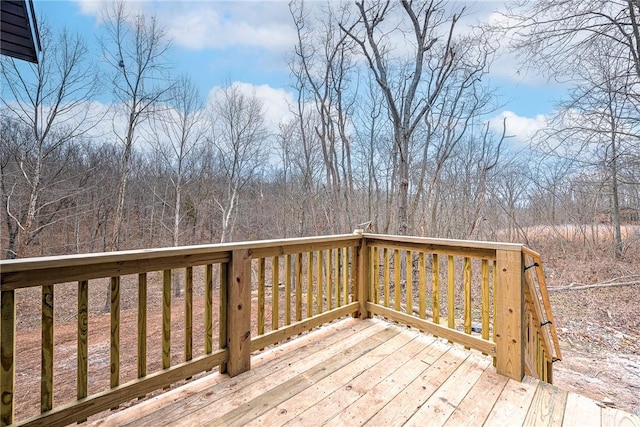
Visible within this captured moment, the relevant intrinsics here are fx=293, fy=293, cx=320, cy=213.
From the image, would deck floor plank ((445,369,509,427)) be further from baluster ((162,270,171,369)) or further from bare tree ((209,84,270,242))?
bare tree ((209,84,270,242))

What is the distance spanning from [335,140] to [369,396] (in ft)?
27.8

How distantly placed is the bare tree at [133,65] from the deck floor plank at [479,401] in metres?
10.6

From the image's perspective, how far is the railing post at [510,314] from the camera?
208 cm

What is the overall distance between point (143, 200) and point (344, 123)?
10307 mm

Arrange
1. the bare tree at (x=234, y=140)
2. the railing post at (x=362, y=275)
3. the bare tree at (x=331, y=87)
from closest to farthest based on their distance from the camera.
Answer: the railing post at (x=362, y=275) < the bare tree at (x=331, y=87) < the bare tree at (x=234, y=140)

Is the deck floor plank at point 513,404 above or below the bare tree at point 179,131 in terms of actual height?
below

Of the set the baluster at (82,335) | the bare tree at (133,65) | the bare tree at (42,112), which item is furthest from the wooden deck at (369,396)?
the bare tree at (133,65)

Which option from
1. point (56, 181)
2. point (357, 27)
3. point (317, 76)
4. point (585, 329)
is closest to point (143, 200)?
point (56, 181)

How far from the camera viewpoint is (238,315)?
215 centimetres

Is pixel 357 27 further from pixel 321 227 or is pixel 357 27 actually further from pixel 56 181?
pixel 56 181

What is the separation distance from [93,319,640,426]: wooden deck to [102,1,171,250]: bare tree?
31.1 ft

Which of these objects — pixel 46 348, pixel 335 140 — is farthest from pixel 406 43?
pixel 46 348

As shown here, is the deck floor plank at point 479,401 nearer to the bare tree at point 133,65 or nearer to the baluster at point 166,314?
the baluster at point 166,314

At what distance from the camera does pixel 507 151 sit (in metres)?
9.35
